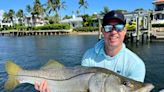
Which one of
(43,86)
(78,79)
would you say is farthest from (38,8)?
(78,79)

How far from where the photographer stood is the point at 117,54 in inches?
174

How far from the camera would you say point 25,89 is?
1706cm

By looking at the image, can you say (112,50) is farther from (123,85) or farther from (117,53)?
(123,85)

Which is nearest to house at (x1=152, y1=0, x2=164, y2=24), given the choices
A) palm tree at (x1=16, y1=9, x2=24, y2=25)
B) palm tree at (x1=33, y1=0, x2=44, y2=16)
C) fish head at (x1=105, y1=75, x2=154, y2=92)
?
palm tree at (x1=33, y1=0, x2=44, y2=16)

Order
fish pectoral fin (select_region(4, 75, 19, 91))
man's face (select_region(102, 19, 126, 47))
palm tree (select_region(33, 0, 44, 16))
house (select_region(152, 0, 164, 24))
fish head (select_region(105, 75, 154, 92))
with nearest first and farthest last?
fish head (select_region(105, 75, 154, 92)) < man's face (select_region(102, 19, 126, 47)) < fish pectoral fin (select_region(4, 75, 19, 91)) < house (select_region(152, 0, 164, 24)) < palm tree (select_region(33, 0, 44, 16))

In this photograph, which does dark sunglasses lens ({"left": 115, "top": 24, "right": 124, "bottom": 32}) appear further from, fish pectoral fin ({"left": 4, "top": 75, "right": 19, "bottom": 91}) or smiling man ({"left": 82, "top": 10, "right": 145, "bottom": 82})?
fish pectoral fin ({"left": 4, "top": 75, "right": 19, "bottom": 91})

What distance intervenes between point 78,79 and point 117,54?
26.4 inches

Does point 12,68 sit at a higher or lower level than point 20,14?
higher

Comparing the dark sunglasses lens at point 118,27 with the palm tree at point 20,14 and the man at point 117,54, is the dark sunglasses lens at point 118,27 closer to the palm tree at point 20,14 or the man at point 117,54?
the man at point 117,54

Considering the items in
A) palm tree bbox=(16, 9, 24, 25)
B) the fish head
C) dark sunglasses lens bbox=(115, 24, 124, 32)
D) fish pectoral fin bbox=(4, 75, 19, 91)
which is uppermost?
dark sunglasses lens bbox=(115, 24, 124, 32)

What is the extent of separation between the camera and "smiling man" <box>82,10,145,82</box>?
4.35 m

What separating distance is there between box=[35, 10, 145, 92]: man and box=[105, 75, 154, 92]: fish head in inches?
20.9

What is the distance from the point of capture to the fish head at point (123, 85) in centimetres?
373

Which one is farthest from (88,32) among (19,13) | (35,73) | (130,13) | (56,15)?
(35,73)
